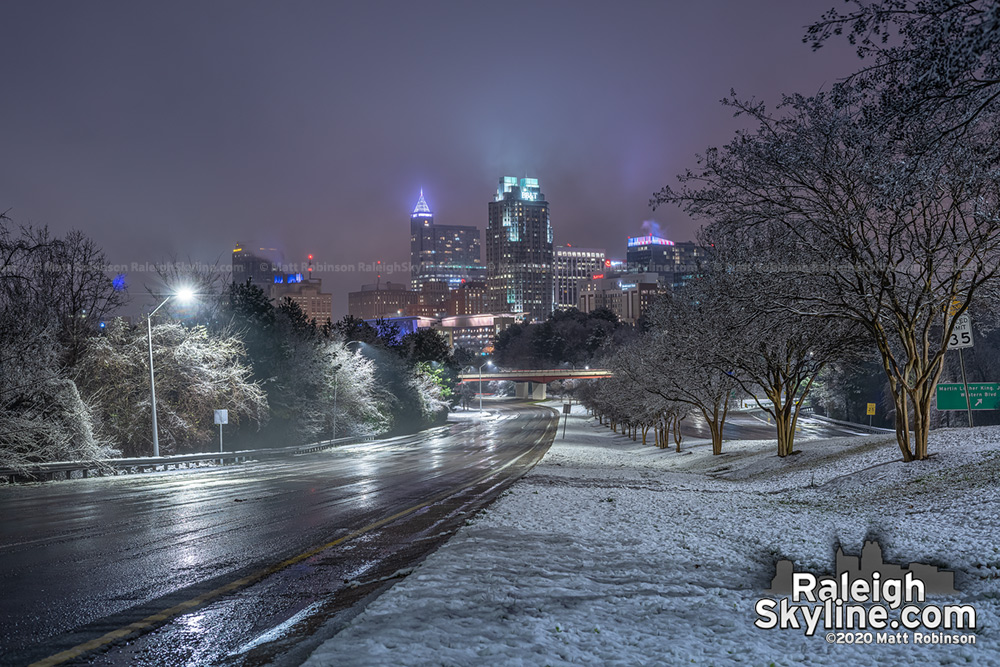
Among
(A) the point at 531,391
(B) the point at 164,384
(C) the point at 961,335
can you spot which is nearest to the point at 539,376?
(A) the point at 531,391

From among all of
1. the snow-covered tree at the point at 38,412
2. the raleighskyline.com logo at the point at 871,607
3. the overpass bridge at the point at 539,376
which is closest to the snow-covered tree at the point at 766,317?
the raleighskyline.com logo at the point at 871,607

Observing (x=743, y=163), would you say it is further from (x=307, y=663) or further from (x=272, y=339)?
(x=272, y=339)

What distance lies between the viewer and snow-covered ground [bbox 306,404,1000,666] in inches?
175

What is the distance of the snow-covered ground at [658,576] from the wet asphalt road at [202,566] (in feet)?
2.53

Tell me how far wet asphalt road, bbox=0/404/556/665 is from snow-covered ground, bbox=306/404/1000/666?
77 cm

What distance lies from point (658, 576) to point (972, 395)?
1056 inches

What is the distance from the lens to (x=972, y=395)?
2702cm

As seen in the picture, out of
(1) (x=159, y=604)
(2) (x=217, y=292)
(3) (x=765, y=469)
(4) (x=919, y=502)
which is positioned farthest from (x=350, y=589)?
(2) (x=217, y=292)

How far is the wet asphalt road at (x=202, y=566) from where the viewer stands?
202 inches

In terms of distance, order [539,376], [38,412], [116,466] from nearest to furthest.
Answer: [38,412] < [116,466] < [539,376]

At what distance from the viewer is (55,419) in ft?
80.3

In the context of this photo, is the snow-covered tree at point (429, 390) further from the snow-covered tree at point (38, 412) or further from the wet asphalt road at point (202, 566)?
the wet asphalt road at point (202, 566)

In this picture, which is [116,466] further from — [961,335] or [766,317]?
[961,335]

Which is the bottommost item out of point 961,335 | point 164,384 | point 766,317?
point 164,384
